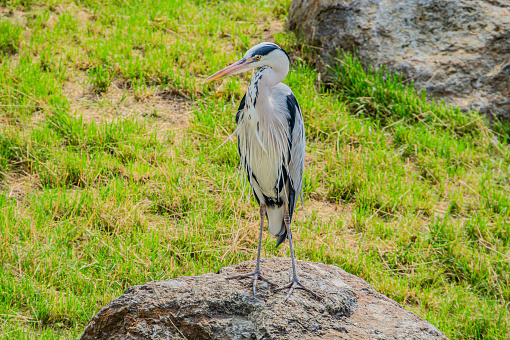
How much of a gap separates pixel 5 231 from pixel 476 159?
183 inches

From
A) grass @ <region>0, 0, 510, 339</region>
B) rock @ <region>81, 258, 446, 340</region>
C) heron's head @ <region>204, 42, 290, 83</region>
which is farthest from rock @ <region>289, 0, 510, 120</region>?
rock @ <region>81, 258, 446, 340</region>

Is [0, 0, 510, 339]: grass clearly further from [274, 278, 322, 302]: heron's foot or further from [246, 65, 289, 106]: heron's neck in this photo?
[246, 65, 289, 106]: heron's neck

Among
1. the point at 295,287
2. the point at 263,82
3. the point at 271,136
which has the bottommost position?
the point at 295,287

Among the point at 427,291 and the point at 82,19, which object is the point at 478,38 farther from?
the point at 82,19

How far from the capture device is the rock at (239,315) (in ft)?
9.72

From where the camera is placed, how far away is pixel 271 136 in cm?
344

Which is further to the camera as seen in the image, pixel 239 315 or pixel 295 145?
pixel 295 145

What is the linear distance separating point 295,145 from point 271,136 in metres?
0.34

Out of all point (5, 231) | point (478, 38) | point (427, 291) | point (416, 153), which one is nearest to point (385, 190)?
point (416, 153)

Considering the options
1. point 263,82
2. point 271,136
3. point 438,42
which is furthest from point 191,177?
point 438,42

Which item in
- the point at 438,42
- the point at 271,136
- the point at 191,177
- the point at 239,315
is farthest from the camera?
the point at 438,42

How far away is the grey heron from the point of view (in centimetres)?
329

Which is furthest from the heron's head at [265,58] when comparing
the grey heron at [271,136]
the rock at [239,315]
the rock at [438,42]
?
the rock at [438,42]

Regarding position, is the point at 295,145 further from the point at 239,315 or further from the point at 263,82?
the point at 239,315
